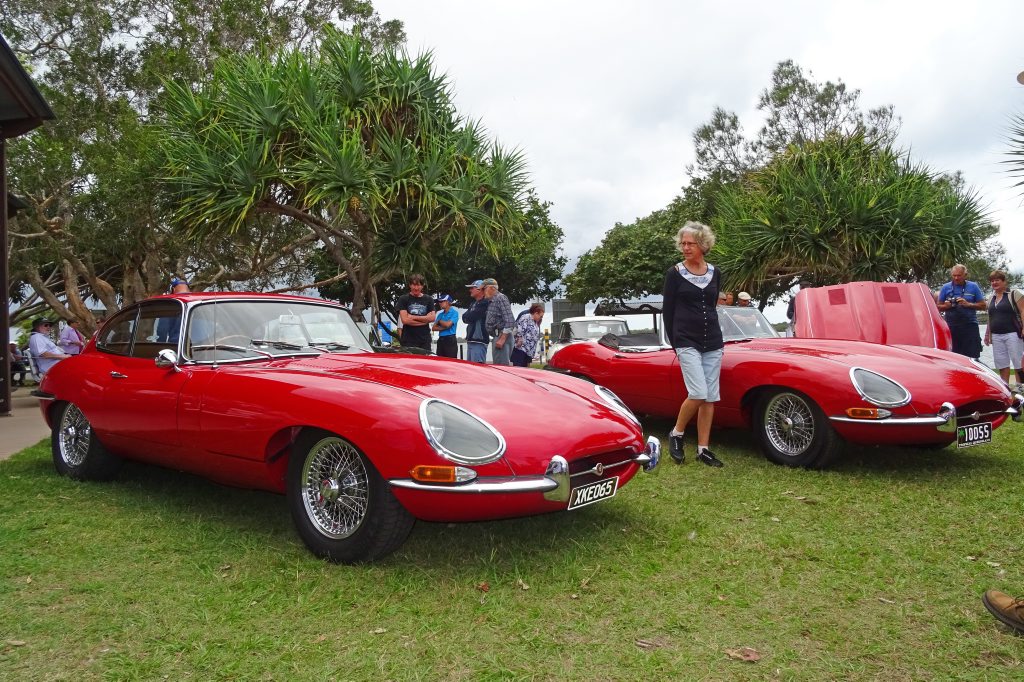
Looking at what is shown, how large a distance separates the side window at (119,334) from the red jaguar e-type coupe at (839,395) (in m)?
3.97

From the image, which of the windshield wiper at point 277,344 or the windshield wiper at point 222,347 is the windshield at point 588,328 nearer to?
the windshield wiper at point 277,344

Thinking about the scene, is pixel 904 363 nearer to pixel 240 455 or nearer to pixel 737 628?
pixel 737 628

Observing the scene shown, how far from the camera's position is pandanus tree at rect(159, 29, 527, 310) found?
39.6 feet

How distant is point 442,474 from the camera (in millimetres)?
2984

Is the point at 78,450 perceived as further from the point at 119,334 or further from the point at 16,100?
the point at 16,100

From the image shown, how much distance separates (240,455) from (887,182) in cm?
1811

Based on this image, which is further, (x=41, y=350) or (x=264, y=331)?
(x=41, y=350)

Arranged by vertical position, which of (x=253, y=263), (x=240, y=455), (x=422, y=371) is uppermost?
(x=253, y=263)

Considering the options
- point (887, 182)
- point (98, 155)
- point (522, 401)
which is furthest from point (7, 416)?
point (887, 182)

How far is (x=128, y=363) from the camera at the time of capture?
4586 millimetres

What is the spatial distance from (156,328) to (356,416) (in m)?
2.10

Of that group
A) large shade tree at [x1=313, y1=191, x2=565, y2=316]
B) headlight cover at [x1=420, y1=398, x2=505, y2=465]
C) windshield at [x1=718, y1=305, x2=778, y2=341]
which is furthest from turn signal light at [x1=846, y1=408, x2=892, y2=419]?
large shade tree at [x1=313, y1=191, x2=565, y2=316]

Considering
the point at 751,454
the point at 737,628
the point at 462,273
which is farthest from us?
the point at 462,273

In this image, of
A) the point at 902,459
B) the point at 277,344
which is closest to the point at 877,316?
the point at 902,459
